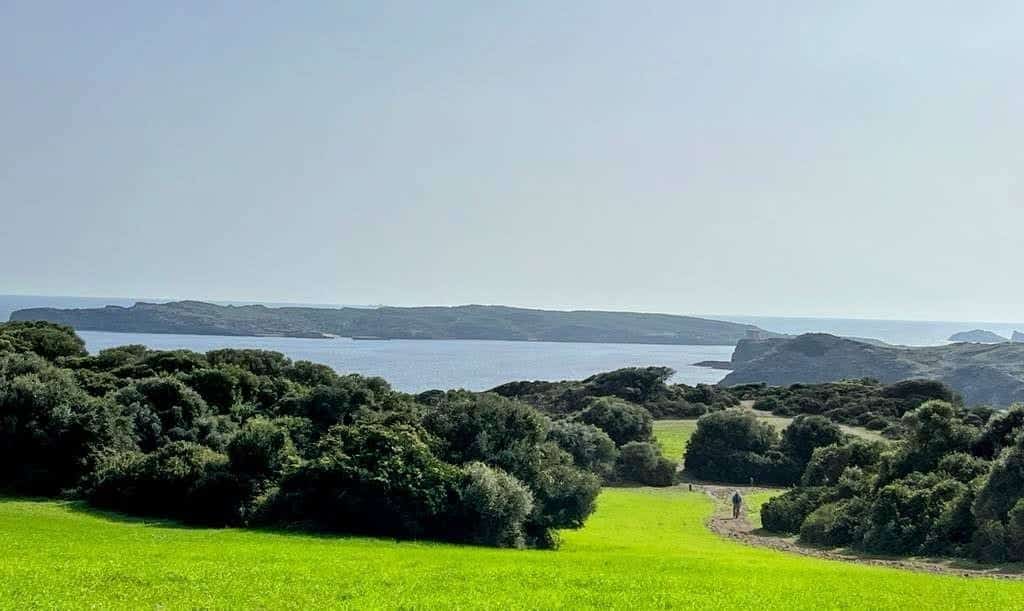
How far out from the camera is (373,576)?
16.2 m

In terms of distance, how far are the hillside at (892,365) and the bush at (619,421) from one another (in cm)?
7806

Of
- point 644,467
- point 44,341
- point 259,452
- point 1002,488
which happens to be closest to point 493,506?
point 259,452

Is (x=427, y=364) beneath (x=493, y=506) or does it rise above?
beneath

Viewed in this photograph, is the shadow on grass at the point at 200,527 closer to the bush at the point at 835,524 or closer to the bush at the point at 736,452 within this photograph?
the bush at the point at 835,524

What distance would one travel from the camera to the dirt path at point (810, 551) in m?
24.0

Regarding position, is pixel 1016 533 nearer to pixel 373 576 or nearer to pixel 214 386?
pixel 373 576

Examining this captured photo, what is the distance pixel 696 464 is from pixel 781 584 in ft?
139

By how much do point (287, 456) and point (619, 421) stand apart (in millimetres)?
38344

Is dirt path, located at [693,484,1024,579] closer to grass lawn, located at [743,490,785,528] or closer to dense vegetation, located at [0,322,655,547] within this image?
grass lawn, located at [743,490,785,528]

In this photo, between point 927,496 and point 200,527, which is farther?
point 927,496

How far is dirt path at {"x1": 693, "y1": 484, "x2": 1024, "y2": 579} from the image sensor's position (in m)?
24.0

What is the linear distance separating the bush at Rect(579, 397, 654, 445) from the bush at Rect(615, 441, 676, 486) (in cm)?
593

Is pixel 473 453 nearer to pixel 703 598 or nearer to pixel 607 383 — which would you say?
pixel 703 598

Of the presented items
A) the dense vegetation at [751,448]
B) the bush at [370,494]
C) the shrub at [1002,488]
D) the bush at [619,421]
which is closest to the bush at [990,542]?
the shrub at [1002,488]
